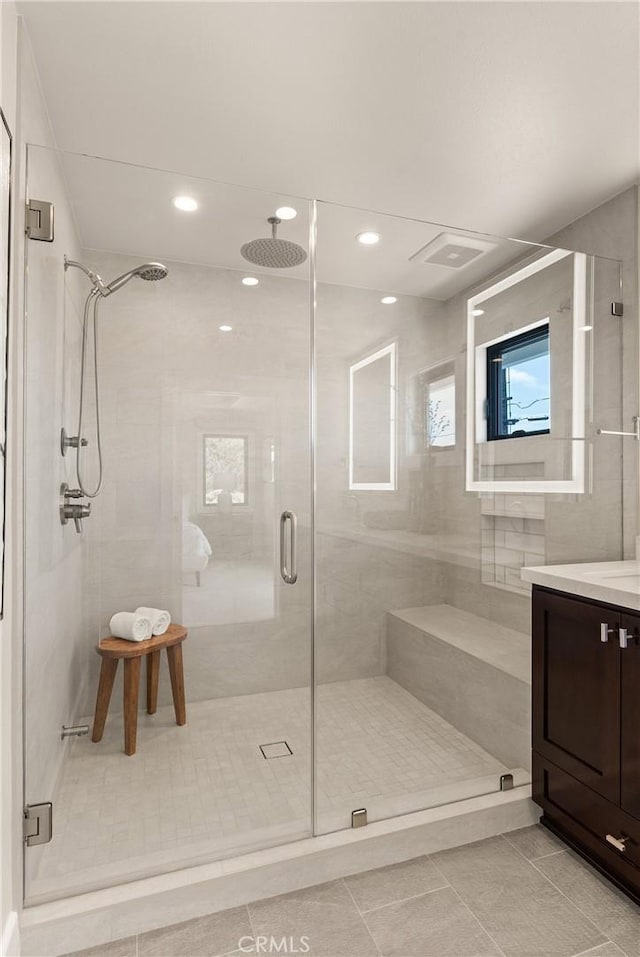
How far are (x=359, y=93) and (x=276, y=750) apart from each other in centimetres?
221

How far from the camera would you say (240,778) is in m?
1.84

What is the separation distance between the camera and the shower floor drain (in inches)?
74.3

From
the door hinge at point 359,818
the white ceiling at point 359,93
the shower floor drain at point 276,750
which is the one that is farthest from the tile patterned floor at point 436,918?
the white ceiling at point 359,93

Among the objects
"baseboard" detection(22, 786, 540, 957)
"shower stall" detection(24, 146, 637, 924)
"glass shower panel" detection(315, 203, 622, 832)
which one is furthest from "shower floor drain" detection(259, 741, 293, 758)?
"baseboard" detection(22, 786, 540, 957)

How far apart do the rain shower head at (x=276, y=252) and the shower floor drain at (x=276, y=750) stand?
1.66m

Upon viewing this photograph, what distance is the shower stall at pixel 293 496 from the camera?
1.70 metres

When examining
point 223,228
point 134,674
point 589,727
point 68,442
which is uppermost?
point 223,228

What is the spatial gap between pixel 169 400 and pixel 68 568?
25.0 inches

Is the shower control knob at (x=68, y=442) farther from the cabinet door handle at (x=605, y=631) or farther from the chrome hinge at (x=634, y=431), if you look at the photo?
the chrome hinge at (x=634, y=431)

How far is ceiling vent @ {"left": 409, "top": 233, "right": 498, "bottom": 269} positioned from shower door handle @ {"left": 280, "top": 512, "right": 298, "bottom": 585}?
1073mm

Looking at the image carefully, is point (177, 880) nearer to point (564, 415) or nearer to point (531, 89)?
point (564, 415)

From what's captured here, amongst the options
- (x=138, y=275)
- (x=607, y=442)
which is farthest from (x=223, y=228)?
(x=607, y=442)

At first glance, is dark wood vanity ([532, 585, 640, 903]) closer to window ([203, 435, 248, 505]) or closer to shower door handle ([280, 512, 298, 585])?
shower door handle ([280, 512, 298, 585])

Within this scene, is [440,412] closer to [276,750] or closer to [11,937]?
[276,750]
